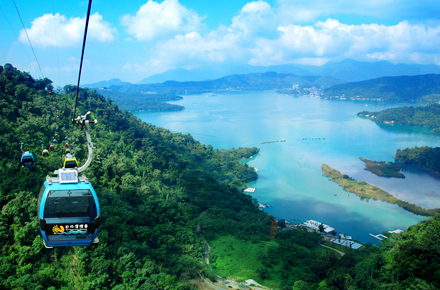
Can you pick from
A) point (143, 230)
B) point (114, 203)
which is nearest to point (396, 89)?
point (114, 203)

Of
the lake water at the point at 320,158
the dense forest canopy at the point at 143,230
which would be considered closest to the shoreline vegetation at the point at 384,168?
the lake water at the point at 320,158

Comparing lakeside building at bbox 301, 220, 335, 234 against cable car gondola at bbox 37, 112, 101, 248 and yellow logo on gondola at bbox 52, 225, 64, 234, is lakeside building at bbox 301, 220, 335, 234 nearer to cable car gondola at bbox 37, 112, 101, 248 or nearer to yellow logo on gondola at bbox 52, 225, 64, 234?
cable car gondola at bbox 37, 112, 101, 248

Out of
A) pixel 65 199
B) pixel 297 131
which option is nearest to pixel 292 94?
pixel 297 131

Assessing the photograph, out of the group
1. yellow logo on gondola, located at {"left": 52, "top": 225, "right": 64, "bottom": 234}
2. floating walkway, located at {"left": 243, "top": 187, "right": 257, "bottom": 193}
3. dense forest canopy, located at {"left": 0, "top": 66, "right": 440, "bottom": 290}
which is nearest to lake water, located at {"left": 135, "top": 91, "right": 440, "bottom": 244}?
floating walkway, located at {"left": 243, "top": 187, "right": 257, "bottom": 193}

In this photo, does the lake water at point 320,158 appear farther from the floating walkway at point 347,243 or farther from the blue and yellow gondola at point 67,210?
the blue and yellow gondola at point 67,210

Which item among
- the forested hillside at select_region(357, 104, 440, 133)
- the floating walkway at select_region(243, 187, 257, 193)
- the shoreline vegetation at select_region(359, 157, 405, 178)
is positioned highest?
the forested hillside at select_region(357, 104, 440, 133)

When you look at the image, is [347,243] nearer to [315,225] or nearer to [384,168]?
[315,225]
